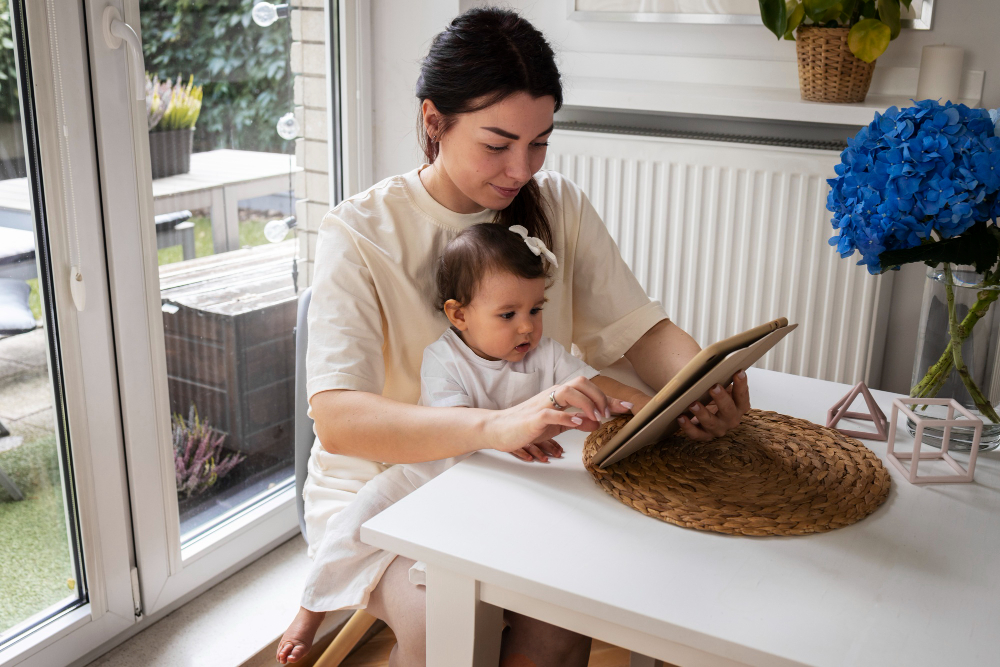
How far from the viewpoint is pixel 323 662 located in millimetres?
1425

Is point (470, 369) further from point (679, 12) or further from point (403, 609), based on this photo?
point (679, 12)

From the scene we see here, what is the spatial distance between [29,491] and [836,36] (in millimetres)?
1869

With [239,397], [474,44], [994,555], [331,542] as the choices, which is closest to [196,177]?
[239,397]

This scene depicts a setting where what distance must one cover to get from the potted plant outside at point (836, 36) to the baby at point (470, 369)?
958 millimetres

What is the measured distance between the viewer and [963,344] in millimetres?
1128

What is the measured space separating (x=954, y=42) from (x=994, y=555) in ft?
4.84

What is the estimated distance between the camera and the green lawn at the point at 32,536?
1.55m

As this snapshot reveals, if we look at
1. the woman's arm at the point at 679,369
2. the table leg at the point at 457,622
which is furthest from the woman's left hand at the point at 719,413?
the table leg at the point at 457,622

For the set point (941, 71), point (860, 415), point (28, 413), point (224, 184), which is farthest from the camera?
point (224, 184)

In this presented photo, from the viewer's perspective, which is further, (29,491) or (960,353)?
(29,491)

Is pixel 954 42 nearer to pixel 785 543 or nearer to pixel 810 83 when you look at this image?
pixel 810 83

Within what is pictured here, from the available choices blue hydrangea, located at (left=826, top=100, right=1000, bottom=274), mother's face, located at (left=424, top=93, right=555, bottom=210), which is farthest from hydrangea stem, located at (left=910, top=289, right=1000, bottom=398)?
mother's face, located at (left=424, top=93, right=555, bottom=210)

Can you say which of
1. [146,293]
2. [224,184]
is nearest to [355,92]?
[224,184]

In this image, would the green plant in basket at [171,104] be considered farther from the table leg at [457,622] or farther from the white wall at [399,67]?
the table leg at [457,622]
